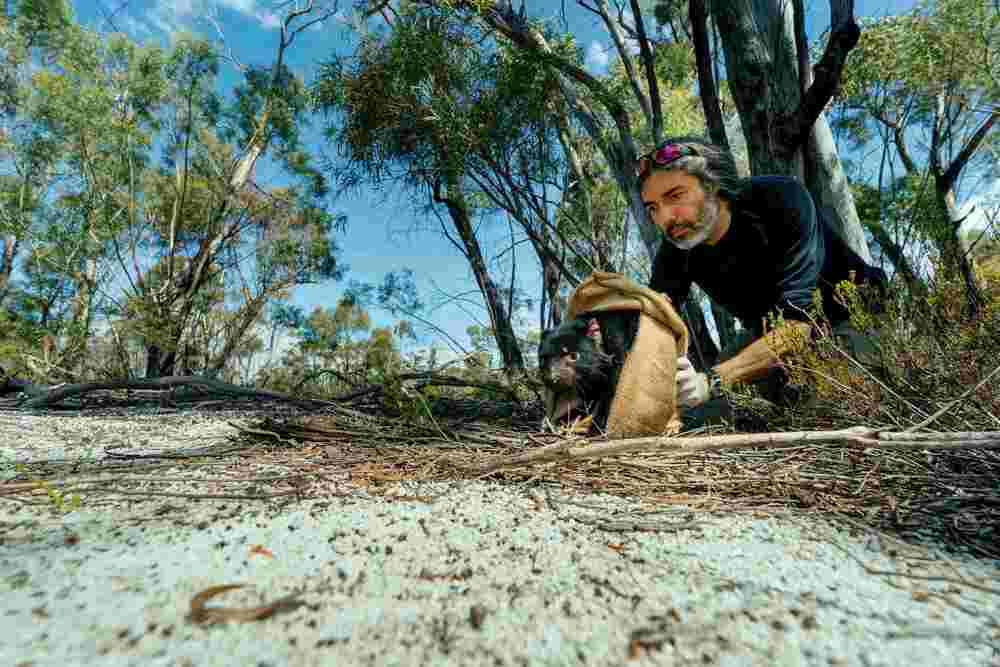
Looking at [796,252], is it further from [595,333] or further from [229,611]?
[229,611]

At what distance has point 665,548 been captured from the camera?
858 mm

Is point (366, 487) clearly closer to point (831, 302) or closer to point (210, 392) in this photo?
point (831, 302)

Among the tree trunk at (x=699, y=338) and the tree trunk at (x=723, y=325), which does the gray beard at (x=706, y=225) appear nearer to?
the tree trunk at (x=699, y=338)

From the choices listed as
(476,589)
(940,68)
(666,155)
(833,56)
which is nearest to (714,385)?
(666,155)

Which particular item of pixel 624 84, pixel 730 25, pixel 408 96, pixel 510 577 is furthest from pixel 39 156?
pixel 510 577

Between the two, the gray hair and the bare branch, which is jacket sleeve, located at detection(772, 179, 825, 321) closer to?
the gray hair

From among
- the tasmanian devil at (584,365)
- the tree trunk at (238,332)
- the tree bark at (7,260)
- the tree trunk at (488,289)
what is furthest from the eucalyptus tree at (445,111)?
the tree bark at (7,260)

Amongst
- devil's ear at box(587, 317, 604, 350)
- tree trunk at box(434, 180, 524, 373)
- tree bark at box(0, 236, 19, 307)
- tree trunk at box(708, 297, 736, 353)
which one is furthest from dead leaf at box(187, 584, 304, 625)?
tree bark at box(0, 236, 19, 307)

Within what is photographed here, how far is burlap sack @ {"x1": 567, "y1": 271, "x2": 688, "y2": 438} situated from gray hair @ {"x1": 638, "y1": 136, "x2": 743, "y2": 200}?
2.14 feet

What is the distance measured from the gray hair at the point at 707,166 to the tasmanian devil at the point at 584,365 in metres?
0.75

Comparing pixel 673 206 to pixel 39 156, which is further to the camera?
pixel 39 156

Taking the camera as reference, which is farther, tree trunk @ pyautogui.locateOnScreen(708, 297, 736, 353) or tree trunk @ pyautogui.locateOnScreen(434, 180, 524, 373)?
tree trunk @ pyautogui.locateOnScreen(434, 180, 524, 373)

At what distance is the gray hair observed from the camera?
2.10m

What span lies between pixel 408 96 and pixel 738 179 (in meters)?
3.61
